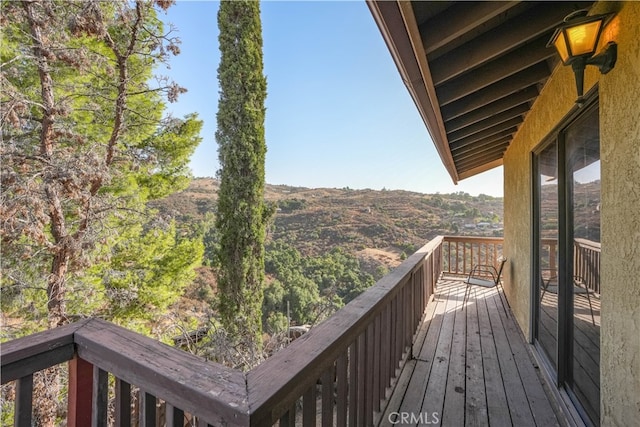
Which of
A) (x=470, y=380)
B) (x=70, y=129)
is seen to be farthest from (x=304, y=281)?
(x=470, y=380)

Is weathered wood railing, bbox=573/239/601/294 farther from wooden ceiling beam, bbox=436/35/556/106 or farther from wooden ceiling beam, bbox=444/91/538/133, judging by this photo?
wooden ceiling beam, bbox=444/91/538/133

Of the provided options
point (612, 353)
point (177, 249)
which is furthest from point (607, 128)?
point (177, 249)

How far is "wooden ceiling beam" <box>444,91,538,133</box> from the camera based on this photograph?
3.22 meters

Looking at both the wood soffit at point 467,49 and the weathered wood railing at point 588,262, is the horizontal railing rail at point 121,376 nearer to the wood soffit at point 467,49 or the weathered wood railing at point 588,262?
the wood soffit at point 467,49

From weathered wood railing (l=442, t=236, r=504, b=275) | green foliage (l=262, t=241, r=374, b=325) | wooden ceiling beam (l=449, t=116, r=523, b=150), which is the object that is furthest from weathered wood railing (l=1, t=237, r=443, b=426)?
green foliage (l=262, t=241, r=374, b=325)

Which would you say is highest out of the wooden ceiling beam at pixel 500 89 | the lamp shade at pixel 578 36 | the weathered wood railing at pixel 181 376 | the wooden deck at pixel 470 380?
the wooden ceiling beam at pixel 500 89

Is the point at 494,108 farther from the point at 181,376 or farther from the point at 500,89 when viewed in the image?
the point at 181,376

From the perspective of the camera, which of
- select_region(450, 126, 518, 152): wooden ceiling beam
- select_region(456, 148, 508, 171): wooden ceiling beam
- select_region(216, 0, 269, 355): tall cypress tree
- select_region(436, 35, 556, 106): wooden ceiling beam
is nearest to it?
select_region(436, 35, 556, 106): wooden ceiling beam

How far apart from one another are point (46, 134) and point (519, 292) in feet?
24.9

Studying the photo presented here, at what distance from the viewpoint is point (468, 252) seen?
746 centimetres

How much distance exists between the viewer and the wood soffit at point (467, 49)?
5.44 ft

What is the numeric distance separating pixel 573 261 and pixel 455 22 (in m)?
1.82

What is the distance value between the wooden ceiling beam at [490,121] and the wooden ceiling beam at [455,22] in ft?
7.40

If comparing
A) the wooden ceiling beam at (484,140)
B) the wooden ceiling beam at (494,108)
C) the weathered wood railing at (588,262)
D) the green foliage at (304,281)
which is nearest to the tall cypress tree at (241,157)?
the green foliage at (304,281)
